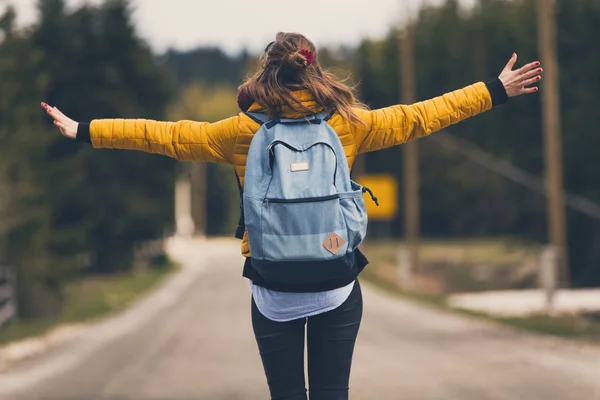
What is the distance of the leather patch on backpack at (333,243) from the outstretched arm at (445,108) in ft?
1.34

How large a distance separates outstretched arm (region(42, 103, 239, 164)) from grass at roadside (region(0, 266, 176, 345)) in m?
13.5

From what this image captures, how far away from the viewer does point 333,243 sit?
3.73m

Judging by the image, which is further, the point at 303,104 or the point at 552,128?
the point at 552,128

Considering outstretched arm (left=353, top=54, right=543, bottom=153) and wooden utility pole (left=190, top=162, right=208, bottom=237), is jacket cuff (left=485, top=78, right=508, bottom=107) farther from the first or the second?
wooden utility pole (left=190, top=162, right=208, bottom=237)

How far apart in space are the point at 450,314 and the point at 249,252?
18.5m

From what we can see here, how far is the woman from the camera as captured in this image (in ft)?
12.6

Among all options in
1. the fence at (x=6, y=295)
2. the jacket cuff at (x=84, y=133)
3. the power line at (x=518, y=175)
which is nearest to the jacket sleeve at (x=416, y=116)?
the jacket cuff at (x=84, y=133)

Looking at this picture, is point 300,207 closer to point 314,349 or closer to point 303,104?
point 303,104

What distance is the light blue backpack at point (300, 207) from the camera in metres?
3.71

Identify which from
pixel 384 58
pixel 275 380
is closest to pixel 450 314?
pixel 275 380

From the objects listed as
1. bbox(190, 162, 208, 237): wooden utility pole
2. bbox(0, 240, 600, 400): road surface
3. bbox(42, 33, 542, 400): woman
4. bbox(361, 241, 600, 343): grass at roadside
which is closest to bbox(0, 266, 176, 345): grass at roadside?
bbox(0, 240, 600, 400): road surface

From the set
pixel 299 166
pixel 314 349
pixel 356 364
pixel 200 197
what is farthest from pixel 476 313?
pixel 200 197

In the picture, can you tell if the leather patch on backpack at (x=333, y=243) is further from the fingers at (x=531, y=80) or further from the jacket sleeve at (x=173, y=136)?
the fingers at (x=531, y=80)

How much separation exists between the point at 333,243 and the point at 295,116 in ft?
1.47
